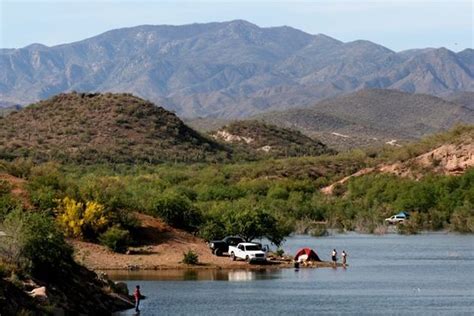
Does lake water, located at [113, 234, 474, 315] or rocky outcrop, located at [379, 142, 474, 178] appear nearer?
lake water, located at [113, 234, 474, 315]

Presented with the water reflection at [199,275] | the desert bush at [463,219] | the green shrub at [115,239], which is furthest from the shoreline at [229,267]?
the desert bush at [463,219]

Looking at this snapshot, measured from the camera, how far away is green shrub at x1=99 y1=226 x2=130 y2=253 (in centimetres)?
7088

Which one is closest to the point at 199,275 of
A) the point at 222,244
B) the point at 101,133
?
the point at 222,244

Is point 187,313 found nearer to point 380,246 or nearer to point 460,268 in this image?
point 460,268

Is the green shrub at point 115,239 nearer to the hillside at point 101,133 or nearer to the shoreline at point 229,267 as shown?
the shoreline at point 229,267

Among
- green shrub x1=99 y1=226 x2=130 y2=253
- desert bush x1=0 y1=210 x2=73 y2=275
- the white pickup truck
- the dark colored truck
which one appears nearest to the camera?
desert bush x1=0 y1=210 x2=73 y2=275

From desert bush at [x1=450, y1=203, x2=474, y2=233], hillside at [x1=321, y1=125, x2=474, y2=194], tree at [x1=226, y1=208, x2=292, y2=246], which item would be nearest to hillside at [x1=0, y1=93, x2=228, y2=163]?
hillside at [x1=321, y1=125, x2=474, y2=194]

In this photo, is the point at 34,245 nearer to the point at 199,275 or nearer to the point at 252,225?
the point at 199,275

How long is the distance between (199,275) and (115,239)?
27.0 feet

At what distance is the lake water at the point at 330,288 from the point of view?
4930cm

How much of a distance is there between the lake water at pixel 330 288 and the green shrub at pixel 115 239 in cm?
581

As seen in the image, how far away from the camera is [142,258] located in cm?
7006

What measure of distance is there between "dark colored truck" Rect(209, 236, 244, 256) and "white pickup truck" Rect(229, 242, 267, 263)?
806mm

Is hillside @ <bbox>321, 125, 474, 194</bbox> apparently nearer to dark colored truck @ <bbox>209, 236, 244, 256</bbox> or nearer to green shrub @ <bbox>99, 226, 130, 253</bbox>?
dark colored truck @ <bbox>209, 236, 244, 256</bbox>
